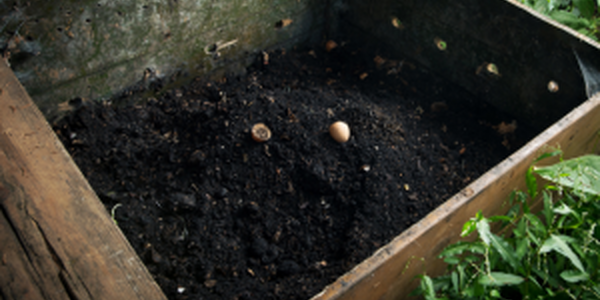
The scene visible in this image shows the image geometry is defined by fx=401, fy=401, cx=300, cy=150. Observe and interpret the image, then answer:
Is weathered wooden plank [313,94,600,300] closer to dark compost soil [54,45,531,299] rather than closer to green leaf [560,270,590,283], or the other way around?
green leaf [560,270,590,283]

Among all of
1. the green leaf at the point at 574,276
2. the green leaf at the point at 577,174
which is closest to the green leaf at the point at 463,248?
the green leaf at the point at 574,276

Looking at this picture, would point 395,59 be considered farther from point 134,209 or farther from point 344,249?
point 134,209

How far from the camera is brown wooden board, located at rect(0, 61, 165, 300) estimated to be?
100cm

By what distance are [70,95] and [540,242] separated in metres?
2.37

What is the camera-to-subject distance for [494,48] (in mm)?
2480

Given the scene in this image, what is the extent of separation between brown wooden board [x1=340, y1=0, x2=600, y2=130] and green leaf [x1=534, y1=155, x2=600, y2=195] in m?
0.80

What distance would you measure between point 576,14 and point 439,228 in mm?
2385

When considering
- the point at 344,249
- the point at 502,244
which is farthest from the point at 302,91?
the point at 502,244

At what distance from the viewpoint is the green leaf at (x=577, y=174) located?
1.51 metres

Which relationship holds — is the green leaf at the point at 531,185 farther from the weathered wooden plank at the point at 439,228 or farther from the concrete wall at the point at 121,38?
the concrete wall at the point at 121,38

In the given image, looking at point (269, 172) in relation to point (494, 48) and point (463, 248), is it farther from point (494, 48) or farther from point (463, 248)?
point (494, 48)

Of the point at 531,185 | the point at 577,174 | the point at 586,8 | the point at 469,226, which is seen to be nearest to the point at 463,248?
the point at 469,226

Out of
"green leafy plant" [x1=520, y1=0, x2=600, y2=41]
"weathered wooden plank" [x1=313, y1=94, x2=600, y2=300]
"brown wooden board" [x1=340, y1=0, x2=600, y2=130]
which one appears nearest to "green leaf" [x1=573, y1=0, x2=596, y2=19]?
"green leafy plant" [x1=520, y1=0, x2=600, y2=41]

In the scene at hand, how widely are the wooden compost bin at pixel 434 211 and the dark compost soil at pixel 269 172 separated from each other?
24cm
